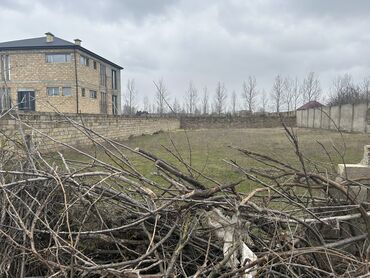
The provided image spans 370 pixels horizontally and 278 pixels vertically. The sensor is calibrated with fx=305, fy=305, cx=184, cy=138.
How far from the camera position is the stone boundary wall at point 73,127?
3.52m

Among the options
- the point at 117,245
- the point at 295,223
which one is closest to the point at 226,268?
the point at 295,223

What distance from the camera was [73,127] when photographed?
12.1m

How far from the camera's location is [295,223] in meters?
2.07

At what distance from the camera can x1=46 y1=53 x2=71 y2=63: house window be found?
32094 mm

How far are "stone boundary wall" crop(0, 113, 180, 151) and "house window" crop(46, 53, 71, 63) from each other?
1166cm

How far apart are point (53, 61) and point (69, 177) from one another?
34244 millimetres

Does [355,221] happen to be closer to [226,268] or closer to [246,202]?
[246,202]

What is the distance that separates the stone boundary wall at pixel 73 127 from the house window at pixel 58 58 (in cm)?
1166

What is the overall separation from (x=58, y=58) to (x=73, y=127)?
2380cm

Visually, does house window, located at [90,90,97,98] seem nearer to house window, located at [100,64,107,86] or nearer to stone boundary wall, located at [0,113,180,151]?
house window, located at [100,64,107,86]

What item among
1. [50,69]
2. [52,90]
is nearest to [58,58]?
[50,69]

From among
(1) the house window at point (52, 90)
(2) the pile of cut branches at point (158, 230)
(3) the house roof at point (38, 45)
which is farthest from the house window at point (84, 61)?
(2) the pile of cut branches at point (158, 230)

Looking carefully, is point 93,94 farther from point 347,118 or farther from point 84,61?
point 347,118

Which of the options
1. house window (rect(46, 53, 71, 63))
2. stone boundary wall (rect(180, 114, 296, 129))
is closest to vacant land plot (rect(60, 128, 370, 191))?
house window (rect(46, 53, 71, 63))
